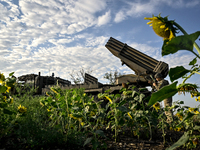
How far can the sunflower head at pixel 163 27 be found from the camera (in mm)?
865

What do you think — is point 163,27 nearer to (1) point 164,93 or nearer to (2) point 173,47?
(2) point 173,47

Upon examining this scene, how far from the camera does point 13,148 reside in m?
1.97

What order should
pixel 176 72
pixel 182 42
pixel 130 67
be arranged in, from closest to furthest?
pixel 182 42 → pixel 176 72 → pixel 130 67

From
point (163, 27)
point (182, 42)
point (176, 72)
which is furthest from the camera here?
point (163, 27)

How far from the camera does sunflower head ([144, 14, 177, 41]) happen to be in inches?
34.1

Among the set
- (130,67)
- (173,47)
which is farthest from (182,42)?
(130,67)

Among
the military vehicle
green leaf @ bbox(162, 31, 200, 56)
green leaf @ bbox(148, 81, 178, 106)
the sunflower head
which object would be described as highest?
the military vehicle

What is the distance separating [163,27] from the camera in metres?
0.90

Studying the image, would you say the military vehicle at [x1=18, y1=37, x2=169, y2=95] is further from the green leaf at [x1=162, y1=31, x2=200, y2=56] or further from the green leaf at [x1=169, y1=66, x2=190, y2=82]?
the green leaf at [x1=162, y1=31, x2=200, y2=56]

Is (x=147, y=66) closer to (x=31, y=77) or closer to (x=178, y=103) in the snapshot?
(x=178, y=103)

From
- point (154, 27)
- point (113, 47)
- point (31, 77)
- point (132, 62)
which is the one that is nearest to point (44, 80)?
point (31, 77)

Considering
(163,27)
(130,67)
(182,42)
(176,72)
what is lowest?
(176,72)

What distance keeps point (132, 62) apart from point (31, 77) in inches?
242

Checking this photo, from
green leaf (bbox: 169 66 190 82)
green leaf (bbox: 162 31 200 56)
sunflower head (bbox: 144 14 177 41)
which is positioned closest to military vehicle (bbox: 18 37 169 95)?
sunflower head (bbox: 144 14 177 41)
